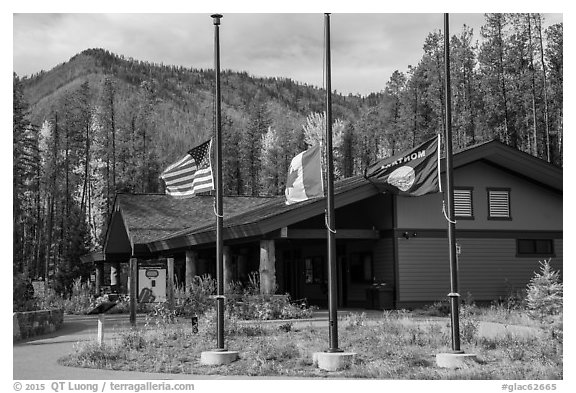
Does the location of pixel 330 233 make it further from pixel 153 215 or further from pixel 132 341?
pixel 153 215

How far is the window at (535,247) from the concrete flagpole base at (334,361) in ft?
52.8

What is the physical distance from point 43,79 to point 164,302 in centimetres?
11792

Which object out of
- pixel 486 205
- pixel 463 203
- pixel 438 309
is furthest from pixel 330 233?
pixel 486 205

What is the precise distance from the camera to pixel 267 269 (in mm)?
24672

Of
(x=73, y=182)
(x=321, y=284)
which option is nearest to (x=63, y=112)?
(x=73, y=182)

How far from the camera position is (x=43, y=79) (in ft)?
429

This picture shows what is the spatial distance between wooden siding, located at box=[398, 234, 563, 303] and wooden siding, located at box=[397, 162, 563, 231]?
580 millimetres

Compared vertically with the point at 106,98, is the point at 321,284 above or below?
below

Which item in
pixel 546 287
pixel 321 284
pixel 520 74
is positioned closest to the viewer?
pixel 546 287

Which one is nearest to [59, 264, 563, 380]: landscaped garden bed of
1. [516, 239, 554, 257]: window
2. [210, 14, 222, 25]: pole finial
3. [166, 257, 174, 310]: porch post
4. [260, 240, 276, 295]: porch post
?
[166, 257, 174, 310]: porch post

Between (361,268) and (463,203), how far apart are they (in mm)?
4634

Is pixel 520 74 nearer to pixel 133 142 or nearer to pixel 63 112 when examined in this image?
pixel 133 142

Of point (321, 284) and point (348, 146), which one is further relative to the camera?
point (348, 146)
